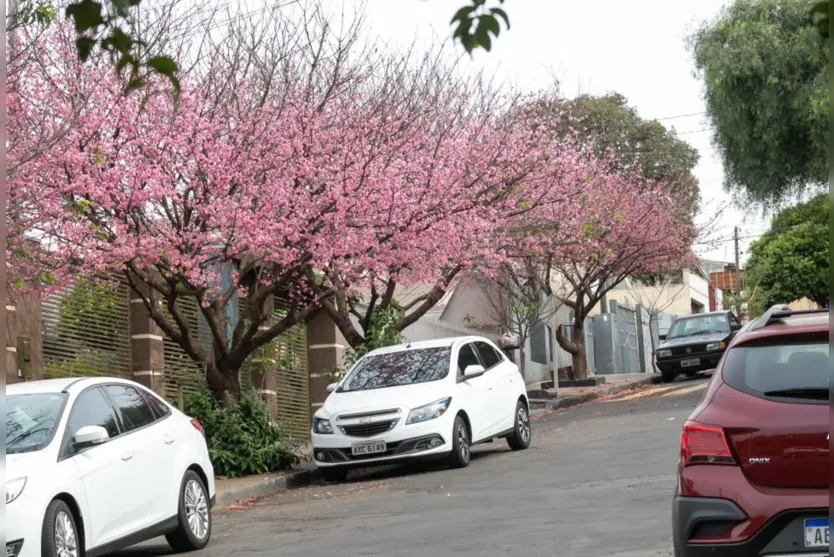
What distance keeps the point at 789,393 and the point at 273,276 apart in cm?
1241

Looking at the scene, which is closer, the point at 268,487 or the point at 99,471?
the point at 99,471

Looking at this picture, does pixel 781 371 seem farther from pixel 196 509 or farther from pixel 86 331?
pixel 86 331

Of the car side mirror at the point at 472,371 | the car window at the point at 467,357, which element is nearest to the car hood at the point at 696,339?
the car window at the point at 467,357

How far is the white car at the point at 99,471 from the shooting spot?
32.0 feet

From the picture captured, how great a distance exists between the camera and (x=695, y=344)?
36.0 metres

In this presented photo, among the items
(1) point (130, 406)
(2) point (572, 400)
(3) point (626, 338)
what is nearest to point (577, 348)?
(2) point (572, 400)

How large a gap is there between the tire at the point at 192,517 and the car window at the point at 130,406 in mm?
625

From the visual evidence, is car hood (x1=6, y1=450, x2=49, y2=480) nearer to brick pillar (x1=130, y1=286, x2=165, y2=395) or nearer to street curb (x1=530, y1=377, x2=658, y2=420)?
brick pillar (x1=130, y1=286, x2=165, y2=395)

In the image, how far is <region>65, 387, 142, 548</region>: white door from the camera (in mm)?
10484

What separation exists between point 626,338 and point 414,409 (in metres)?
33.6

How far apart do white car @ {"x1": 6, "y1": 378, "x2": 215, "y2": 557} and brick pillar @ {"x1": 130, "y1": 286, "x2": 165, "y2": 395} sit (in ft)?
28.0

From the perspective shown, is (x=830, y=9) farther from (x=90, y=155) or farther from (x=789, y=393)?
(x=90, y=155)

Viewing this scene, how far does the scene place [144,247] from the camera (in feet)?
53.4

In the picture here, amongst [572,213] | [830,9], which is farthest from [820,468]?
[572,213]
